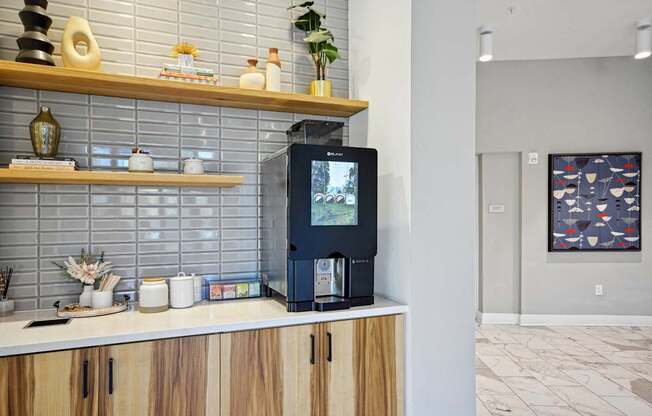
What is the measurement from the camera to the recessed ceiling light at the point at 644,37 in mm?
3901

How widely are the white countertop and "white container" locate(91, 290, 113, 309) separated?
10 cm

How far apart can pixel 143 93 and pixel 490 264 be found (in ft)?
14.1

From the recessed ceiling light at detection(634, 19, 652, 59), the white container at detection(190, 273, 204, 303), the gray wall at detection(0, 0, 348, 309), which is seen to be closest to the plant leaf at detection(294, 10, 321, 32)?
the gray wall at detection(0, 0, 348, 309)

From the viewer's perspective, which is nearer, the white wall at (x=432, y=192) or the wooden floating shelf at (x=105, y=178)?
the wooden floating shelf at (x=105, y=178)

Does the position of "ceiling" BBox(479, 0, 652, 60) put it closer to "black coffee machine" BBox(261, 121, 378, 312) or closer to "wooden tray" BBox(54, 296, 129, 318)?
"black coffee machine" BBox(261, 121, 378, 312)

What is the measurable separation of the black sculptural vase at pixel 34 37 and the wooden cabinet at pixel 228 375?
1114mm

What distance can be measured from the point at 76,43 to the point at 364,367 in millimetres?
1809

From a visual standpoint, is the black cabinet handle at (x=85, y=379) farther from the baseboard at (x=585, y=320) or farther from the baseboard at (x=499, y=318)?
the baseboard at (x=585, y=320)

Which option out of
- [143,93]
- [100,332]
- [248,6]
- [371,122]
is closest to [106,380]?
[100,332]

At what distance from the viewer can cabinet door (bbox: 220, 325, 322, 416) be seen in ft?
5.15

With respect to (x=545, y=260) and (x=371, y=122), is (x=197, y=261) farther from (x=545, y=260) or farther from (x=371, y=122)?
(x=545, y=260)

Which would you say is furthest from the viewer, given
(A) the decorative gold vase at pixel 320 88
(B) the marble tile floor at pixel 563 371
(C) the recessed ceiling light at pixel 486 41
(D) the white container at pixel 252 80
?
(C) the recessed ceiling light at pixel 486 41

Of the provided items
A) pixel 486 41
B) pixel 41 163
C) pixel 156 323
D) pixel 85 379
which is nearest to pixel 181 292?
pixel 156 323

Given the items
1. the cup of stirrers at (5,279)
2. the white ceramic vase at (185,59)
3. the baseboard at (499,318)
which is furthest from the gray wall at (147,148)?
the baseboard at (499,318)
